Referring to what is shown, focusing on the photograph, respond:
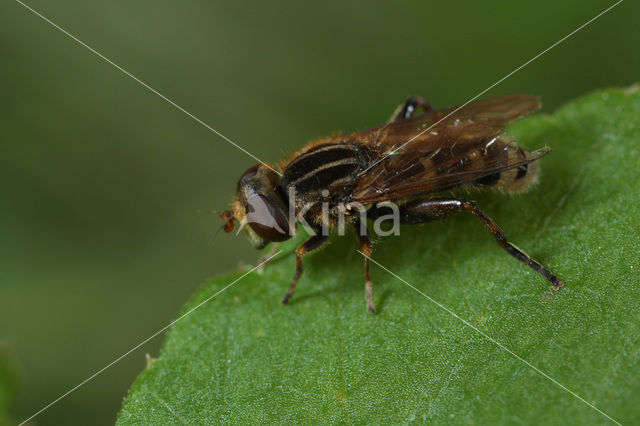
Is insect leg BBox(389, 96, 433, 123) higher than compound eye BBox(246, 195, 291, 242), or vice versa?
insect leg BBox(389, 96, 433, 123)

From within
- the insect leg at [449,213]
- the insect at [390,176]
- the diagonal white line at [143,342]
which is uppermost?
the insect at [390,176]

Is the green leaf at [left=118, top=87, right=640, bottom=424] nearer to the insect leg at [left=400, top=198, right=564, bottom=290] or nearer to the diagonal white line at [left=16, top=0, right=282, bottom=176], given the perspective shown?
the insect leg at [left=400, top=198, right=564, bottom=290]

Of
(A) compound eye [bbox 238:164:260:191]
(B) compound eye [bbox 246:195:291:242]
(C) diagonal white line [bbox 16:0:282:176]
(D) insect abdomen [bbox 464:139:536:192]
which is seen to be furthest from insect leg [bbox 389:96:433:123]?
(C) diagonal white line [bbox 16:0:282:176]

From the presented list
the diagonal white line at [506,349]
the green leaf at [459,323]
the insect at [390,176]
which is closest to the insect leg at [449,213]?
the insect at [390,176]

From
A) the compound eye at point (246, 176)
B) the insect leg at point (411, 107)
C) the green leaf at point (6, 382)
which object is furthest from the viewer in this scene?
the insect leg at point (411, 107)

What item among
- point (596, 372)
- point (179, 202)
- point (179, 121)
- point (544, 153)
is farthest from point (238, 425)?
point (179, 121)

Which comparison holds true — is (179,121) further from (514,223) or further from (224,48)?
(514,223)

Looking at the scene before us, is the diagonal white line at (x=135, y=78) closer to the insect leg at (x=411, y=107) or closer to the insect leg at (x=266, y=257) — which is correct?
the insect leg at (x=266, y=257)
